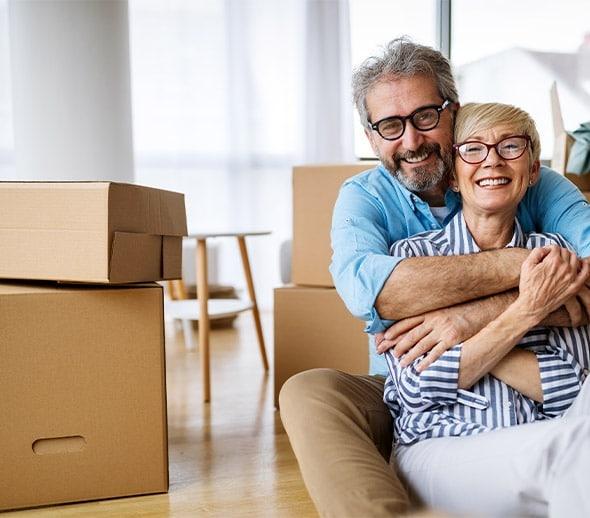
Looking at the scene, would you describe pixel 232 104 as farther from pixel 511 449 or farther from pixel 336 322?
pixel 511 449

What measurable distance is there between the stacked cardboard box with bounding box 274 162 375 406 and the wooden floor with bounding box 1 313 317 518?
207mm

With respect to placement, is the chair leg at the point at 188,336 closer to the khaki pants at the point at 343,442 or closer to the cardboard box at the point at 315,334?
the cardboard box at the point at 315,334

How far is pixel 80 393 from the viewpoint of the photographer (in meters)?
1.42

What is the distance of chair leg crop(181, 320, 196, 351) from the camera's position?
3166mm

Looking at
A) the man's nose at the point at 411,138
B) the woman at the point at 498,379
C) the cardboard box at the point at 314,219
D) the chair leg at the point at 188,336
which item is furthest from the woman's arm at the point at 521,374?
the chair leg at the point at 188,336

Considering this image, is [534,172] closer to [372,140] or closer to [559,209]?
[559,209]

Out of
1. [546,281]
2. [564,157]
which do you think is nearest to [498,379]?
[546,281]

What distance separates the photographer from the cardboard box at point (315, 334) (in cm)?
199

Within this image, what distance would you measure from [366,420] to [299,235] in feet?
3.22

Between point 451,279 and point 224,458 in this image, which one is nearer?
point 451,279

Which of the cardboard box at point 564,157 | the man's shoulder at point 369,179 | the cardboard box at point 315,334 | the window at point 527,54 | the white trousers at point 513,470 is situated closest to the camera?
the white trousers at point 513,470

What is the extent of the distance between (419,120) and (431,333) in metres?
0.42

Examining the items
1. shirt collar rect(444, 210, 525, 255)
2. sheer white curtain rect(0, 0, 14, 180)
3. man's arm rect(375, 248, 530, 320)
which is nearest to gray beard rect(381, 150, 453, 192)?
shirt collar rect(444, 210, 525, 255)

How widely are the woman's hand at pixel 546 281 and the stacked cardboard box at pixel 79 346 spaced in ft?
2.48
